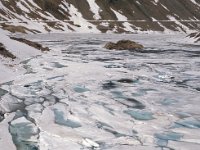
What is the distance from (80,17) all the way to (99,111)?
14784cm

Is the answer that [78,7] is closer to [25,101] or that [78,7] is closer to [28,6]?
[28,6]

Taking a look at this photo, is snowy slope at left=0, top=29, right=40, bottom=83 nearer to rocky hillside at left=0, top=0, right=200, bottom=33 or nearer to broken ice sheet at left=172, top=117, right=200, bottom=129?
broken ice sheet at left=172, top=117, right=200, bottom=129

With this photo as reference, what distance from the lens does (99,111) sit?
57.0ft

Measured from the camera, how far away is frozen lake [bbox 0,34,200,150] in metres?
13.3

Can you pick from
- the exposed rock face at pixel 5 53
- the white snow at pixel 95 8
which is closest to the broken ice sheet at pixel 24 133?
the exposed rock face at pixel 5 53

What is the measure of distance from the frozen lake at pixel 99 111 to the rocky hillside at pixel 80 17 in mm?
78329

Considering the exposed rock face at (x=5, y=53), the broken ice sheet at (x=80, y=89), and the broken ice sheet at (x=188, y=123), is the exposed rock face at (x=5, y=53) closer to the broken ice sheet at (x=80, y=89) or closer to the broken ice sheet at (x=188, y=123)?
the broken ice sheet at (x=80, y=89)

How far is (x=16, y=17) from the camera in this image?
5128 inches

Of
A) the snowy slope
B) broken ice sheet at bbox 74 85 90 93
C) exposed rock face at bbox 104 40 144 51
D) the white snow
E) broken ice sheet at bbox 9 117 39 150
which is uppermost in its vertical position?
the white snow

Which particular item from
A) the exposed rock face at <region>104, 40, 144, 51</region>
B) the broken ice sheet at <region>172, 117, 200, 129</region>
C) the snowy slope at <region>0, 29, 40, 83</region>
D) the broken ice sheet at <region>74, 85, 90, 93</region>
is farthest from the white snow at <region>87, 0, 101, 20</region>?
the broken ice sheet at <region>172, 117, 200, 129</region>

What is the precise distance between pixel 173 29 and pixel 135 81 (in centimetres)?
16323

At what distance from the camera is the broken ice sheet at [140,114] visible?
16.4 metres

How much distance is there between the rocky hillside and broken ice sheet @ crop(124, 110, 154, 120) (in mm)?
86681

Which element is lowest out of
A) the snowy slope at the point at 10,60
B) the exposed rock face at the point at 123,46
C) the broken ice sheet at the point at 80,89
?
the exposed rock face at the point at 123,46
